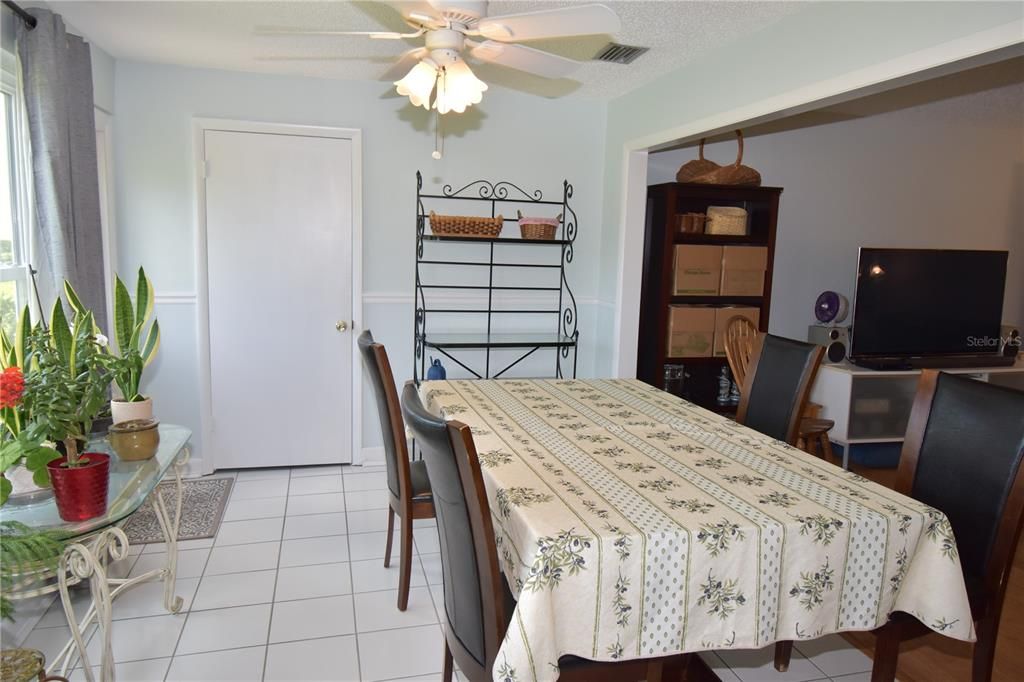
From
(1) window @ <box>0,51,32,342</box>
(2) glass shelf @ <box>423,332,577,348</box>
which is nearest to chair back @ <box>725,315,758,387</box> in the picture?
(2) glass shelf @ <box>423,332,577,348</box>

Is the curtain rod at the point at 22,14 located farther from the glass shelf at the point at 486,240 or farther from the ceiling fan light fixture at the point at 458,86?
the glass shelf at the point at 486,240

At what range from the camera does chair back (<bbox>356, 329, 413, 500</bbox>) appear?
88.5 inches

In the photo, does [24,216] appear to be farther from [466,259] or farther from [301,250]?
[466,259]

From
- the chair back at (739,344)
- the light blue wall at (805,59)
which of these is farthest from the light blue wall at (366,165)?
the chair back at (739,344)

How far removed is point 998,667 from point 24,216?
3827mm

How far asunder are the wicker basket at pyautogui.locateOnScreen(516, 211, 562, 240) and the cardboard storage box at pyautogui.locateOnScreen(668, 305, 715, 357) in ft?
2.85

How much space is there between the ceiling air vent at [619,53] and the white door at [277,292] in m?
1.51

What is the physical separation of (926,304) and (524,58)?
3.44m

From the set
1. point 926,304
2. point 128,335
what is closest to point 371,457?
point 128,335

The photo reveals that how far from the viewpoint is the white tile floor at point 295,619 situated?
211 cm

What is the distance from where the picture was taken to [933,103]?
4.71m

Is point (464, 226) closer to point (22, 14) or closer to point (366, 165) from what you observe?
point (366, 165)

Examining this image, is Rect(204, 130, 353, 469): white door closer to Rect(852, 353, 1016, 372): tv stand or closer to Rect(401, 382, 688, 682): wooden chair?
Rect(401, 382, 688, 682): wooden chair

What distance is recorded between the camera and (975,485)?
1706 mm
